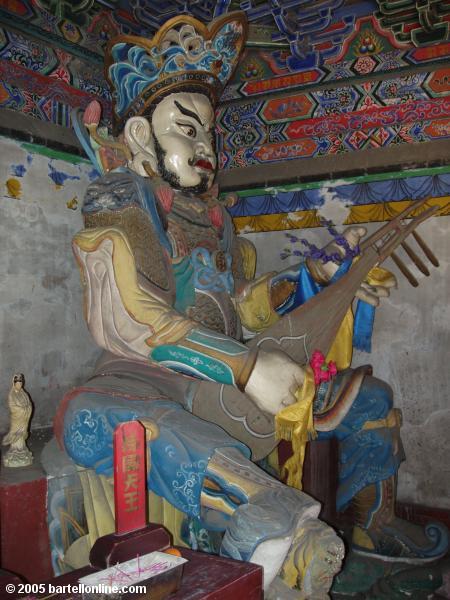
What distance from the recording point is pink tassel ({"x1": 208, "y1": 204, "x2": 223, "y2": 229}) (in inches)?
102

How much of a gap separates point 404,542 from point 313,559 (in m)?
1.28

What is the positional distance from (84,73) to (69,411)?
1.95 meters

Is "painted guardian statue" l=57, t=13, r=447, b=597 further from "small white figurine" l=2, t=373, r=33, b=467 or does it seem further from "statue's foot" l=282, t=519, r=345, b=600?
"small white figurine" l=2, t=373, r=33, b=467

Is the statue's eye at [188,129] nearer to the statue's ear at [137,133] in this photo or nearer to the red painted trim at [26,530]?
the statue's ear at [137,133]

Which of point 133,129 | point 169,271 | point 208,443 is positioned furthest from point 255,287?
point 208,443

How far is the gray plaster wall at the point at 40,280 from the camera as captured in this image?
2.88 m

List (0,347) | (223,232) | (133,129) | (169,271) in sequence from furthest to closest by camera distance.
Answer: (0,347), (223,232), (133,129), (169,271)

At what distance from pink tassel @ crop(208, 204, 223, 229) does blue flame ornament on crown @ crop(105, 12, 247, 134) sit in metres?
0.47

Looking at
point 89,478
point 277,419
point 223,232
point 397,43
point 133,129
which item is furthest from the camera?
point 397,43

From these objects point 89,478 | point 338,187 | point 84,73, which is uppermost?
point 84,73

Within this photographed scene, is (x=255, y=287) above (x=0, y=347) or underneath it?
above

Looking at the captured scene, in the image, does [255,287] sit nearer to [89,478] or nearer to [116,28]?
[89,478]

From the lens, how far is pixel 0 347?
2.84 m

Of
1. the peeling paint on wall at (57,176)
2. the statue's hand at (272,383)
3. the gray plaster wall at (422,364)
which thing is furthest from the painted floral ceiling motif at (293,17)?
the statue's hand at (272,383)
